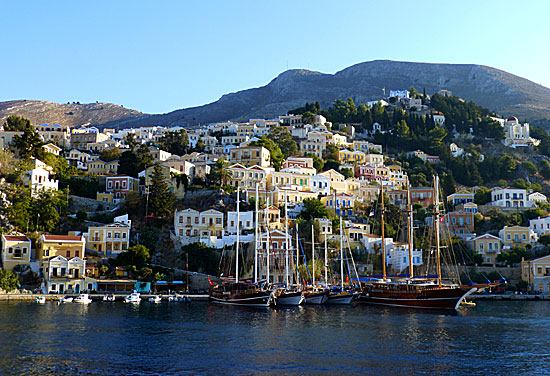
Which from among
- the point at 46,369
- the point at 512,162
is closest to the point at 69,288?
the point at 46,369

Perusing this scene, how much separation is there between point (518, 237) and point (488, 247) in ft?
16.7

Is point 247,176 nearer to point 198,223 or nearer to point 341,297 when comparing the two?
point 198,223

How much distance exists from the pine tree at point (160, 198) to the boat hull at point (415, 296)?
29757 millimetres

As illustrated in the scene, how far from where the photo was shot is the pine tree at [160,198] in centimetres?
7981

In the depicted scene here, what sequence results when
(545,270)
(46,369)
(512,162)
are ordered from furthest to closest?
(512,162) → (545,270) → (46,369)

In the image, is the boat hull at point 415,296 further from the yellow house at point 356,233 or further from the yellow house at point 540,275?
the yellow house at point 540,275

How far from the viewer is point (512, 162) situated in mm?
123688

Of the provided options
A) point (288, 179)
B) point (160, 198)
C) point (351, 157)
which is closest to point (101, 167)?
point (160, 198)

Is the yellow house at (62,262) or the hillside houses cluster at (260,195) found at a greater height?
the hillside houses cluster at (260,195)

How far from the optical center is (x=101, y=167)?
102938 mm

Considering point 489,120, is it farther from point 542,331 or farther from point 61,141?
point 542,331

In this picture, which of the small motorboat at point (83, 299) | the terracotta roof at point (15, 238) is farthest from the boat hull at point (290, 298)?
the terracotta roof at point (15, 238)

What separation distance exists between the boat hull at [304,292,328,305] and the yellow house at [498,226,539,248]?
3374 centimetres

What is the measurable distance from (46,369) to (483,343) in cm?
2584
